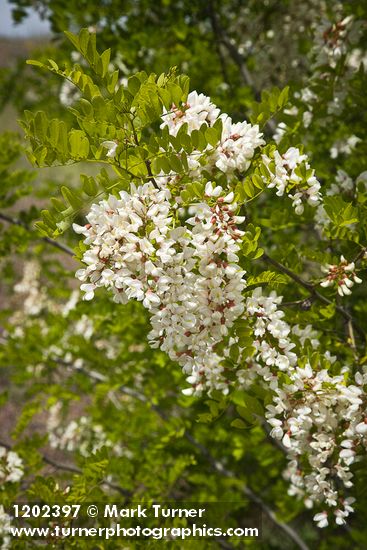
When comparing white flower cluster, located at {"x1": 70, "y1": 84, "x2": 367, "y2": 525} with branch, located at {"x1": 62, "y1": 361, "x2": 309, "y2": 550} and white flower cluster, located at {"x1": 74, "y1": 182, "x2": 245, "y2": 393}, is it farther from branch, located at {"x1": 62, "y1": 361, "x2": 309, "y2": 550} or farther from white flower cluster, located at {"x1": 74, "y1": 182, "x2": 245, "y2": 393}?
branch, located at {"x1": 62, "y1": 361, "x2": 309, "y2": 550}

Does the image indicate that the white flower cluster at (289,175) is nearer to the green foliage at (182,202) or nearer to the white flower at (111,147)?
the green foliage at (182,202)

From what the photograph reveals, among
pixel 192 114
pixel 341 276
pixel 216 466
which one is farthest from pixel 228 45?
pixel 216 466

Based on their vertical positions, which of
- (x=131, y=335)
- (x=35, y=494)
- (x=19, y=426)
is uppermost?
(x=131, y=335)

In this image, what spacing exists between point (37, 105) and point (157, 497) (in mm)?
4657

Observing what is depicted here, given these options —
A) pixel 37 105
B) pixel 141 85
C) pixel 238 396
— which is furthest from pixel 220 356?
pixel 37 105

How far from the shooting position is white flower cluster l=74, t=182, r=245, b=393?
4.08ft

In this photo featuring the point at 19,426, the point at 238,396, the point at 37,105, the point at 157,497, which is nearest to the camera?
the point at 238,396

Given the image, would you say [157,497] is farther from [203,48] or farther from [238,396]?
[203,48]

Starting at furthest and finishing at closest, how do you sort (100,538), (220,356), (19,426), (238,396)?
(19,426) → (238,396) → (100,538) → (220,356)

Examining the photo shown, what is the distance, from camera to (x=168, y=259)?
1224mm

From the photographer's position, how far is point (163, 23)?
3363 mm

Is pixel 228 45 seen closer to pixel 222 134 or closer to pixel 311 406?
pixel 222 134

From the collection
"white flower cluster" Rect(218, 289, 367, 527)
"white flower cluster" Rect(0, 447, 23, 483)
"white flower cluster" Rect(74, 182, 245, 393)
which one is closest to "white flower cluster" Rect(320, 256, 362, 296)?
"white flower cluster" Rect(218, 289, 367, 527)

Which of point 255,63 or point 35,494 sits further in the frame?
point 255,63
